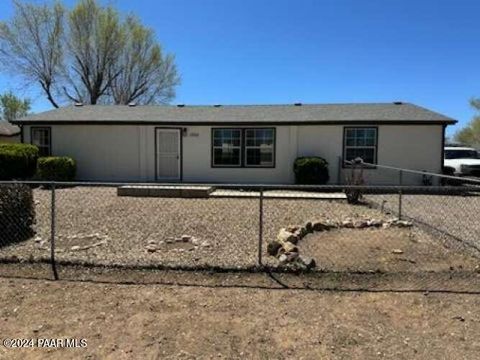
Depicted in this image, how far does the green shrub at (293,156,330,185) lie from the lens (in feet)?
51.6

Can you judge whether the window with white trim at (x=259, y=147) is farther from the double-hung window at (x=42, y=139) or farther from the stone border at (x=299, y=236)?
the stone border at (x=299, y=236)

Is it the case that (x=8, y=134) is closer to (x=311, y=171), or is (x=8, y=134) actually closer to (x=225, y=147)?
(x=225, y=147)

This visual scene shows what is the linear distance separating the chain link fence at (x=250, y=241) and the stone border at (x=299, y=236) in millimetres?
19

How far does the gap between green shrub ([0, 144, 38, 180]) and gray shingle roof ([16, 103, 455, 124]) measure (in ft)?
5.62

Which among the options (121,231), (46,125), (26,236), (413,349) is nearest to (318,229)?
(121,231)

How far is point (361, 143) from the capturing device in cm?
→ 1673

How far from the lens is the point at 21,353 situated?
363 centimetres

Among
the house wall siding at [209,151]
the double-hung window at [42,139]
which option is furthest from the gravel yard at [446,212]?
the double-hung window at [42,139]

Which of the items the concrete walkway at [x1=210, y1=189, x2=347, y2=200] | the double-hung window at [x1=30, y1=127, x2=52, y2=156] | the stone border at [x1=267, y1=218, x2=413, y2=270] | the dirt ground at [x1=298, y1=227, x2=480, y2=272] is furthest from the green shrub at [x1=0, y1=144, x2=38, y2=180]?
the dirt ground at [x1=298, y1=227, x2=480, y2=272]

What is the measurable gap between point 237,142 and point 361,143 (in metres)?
4.78

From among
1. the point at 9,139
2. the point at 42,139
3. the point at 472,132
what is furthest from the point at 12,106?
the point at 472,132

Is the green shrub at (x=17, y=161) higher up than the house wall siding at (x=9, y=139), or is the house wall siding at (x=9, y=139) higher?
the house wall siding at (x=9, y=139)

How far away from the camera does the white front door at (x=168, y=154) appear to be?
17.5 meters

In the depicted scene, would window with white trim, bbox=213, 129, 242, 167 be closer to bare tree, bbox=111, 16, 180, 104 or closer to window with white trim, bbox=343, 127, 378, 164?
window with white trim, bbox=343, 127, 378, 164
